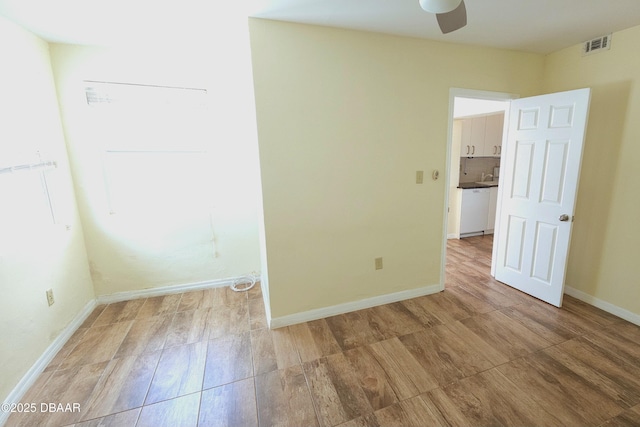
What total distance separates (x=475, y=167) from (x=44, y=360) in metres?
6.54

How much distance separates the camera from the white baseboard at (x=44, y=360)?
5.50 ft

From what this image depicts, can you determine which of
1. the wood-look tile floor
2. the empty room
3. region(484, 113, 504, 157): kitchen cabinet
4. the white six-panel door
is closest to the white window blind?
A: the empty room

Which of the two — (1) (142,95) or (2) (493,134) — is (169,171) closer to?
(1) (142,95)

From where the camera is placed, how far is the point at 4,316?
5.52 feet

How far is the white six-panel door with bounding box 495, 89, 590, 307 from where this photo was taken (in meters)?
2.37

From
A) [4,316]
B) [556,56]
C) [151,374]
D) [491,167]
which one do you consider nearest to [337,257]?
[151,374]

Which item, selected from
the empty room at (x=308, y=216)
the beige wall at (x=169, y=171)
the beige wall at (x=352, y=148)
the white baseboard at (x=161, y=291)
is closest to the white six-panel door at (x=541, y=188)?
the empty room at (x=308, y=216)

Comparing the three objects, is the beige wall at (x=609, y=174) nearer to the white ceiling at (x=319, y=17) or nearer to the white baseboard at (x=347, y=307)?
the white ceiling at (x=319, y=17)

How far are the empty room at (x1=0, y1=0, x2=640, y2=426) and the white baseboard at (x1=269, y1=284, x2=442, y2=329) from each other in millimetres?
19

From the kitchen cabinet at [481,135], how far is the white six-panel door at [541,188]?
6.57ft

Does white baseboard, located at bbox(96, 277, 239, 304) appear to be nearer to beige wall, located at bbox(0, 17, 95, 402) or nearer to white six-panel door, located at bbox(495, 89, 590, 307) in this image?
beige wall, located at bbox(0, 17, 95, 402)

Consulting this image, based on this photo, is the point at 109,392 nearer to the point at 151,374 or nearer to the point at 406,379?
the point at 151,374

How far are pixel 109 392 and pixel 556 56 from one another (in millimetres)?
4851

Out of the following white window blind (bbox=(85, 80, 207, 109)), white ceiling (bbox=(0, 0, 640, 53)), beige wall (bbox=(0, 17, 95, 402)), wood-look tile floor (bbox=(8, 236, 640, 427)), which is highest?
white ceiling (bbox=(0, 0, 640, 53))
